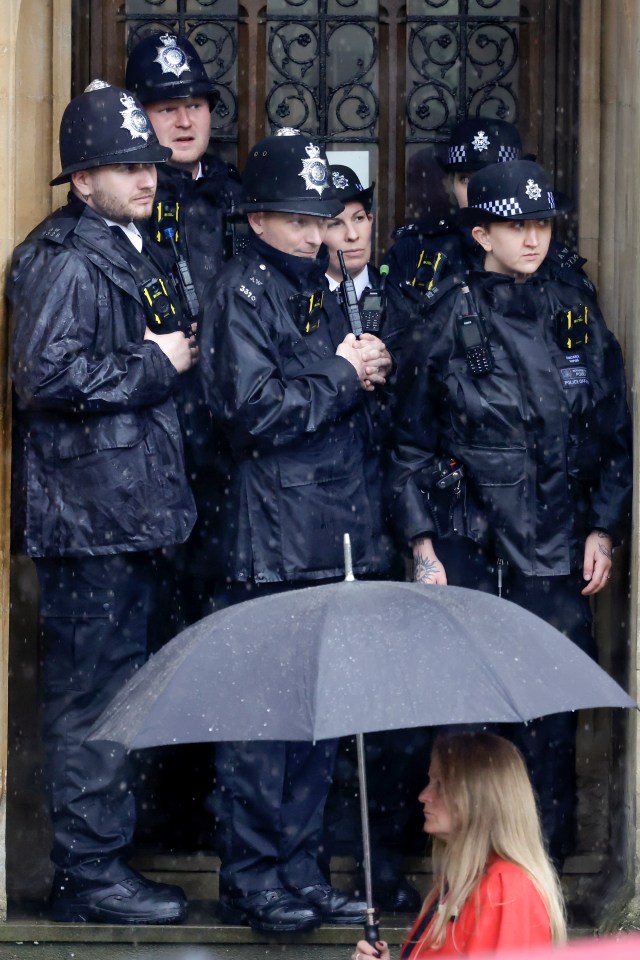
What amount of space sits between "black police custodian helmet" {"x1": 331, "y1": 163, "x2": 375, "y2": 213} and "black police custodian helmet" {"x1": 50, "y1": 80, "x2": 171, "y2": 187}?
684mm

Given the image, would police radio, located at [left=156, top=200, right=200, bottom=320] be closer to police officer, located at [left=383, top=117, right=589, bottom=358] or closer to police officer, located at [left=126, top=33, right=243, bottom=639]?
police officer, located at [left=126, top=33, right=243, bottom=639]

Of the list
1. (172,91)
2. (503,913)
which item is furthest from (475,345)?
(503,913)

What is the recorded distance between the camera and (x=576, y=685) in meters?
3.98

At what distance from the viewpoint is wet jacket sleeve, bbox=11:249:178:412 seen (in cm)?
577

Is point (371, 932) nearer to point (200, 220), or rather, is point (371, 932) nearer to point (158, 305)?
point (158, 305)

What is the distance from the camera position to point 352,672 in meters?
3.76

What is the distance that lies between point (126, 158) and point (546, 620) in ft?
6.58

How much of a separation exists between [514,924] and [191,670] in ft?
2.75

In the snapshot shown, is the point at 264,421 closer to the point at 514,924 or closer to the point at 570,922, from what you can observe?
the point at 570,922

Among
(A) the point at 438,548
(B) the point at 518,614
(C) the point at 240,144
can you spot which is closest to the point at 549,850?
(A) the point at 438,548

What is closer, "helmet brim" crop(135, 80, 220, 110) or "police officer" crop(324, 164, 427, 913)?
"police officer" crop(324, 164, 427, 913)

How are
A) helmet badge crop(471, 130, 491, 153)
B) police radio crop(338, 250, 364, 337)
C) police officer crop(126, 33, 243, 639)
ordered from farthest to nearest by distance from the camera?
helmet badge crop(471, 130, 491, 153), police officer crop(126, 33, 243, 639), police radio crop(338, 250, 364, 337)

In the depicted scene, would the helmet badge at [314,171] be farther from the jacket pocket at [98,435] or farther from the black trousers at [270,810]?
the black trousers at [270,810]

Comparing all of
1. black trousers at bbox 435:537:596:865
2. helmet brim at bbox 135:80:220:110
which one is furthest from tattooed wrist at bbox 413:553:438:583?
helmet brim at bbox 135:80:220:110
